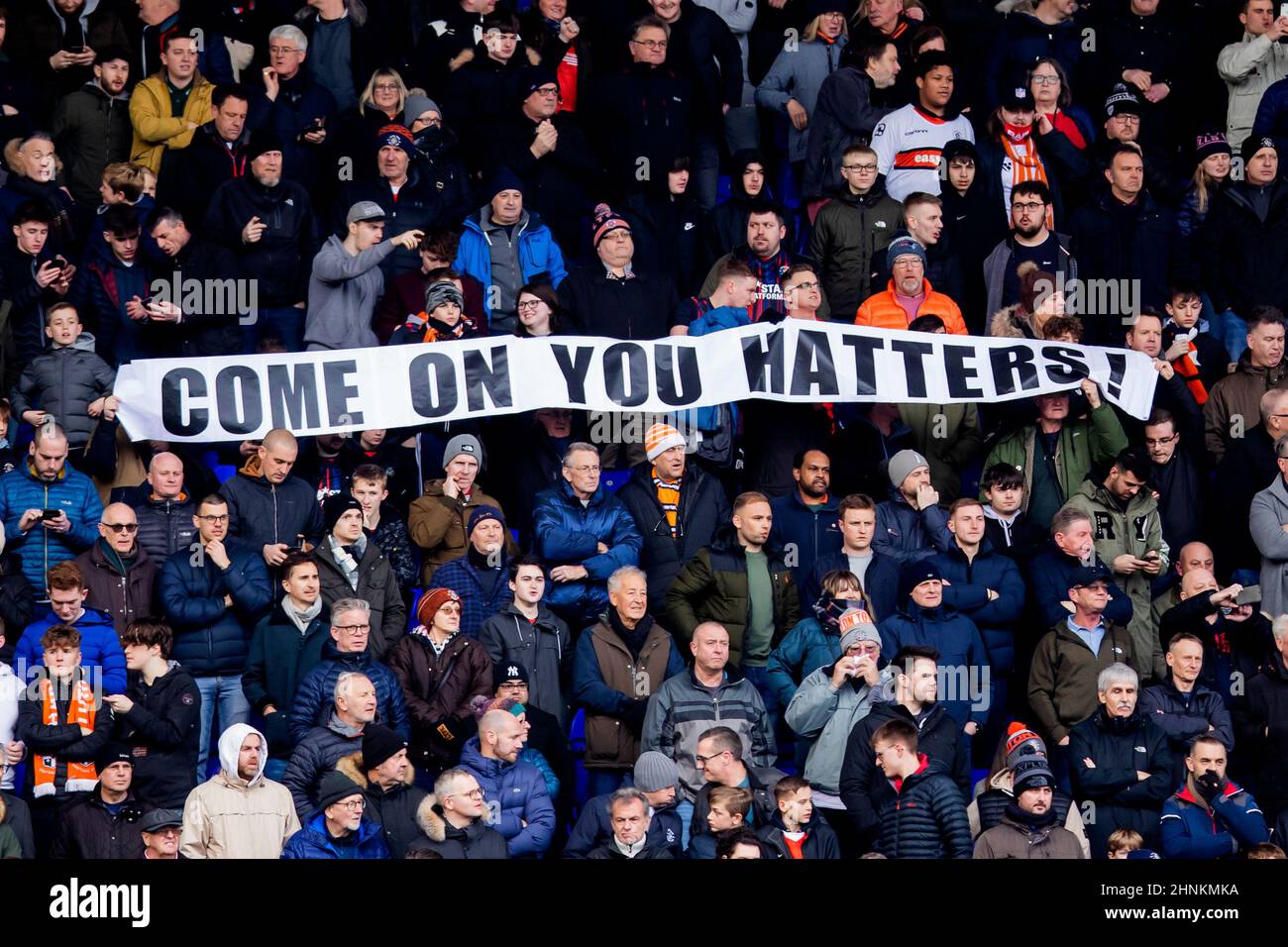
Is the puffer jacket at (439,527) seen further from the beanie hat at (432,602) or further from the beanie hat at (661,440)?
the beanie hat at (661,440)

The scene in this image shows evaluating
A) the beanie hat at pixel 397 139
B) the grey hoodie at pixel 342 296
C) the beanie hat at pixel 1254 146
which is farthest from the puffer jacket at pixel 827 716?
the beanie hat at pixel 1254 146

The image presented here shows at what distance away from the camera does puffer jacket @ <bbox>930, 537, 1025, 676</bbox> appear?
15969mm

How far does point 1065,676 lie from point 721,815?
2.52m

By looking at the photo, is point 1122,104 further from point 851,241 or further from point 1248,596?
point 1248,596

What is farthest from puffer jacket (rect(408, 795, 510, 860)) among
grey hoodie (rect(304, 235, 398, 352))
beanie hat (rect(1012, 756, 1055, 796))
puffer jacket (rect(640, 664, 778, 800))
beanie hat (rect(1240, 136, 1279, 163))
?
beanie hat (rect(1240, 136, 1279, 163))

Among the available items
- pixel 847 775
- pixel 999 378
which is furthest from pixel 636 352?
pixel 847 775

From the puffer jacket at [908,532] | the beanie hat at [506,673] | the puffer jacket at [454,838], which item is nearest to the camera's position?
the puffer jacket at [454,838]

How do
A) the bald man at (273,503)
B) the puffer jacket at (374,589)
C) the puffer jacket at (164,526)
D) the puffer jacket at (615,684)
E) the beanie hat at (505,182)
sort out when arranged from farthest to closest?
1. the beanie hat at (505,182)
2. the bald man at (273,503)
3. the puffer jacket at (164,526)
4. the puffer jacket at (374,589)
5. the puffer jacket at (615,684)

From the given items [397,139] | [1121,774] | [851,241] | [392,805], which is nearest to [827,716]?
[1121,774]

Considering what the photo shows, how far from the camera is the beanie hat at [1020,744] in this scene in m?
14.6

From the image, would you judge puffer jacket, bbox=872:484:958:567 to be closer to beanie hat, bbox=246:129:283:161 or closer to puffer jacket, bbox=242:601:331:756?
puffer jacket, bbox=242:601:331:756

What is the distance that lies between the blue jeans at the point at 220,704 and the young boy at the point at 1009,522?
4379 mm
